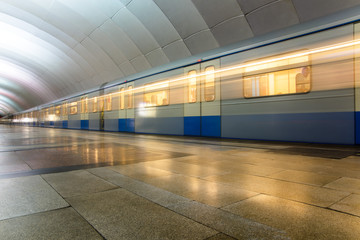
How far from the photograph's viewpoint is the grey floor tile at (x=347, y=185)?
247 cm

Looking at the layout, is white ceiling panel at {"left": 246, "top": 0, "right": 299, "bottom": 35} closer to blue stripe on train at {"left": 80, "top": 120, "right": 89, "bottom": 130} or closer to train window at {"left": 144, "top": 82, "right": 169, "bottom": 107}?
train window at {"left": 144, "top": 82, "right": 169, "bottom": 107}

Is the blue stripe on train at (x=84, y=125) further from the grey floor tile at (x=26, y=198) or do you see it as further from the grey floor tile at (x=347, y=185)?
the grey floor tile at (x=347, y=185)

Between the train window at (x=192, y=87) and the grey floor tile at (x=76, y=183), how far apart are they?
662 centimetres

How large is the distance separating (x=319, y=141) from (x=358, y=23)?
292 cm

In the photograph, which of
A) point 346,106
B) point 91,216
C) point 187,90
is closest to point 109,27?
point 187,90

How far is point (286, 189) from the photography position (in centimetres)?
253

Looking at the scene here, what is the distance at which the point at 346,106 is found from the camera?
573 cm

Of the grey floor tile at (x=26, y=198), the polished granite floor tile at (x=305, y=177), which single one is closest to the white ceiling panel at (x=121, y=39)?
the grey floor tile at (x=26, y=198)

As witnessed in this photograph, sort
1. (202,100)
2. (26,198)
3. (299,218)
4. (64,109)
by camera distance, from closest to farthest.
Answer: (299,218) → (26,198) → (202,100) → (64,109)

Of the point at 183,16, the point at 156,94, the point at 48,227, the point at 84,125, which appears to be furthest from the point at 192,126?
the point at 84,125

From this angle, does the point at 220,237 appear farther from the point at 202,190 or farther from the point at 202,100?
the point at 202,100

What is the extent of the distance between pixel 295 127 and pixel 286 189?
4615 millimetres

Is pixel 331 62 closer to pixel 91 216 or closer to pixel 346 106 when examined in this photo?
pixel 346 106

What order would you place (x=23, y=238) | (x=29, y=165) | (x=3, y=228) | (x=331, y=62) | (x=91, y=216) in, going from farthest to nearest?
(x=331, y=62), (x=29, y=165), (x=91, y=216), (x=3, y=228), (x=23, y=238)
